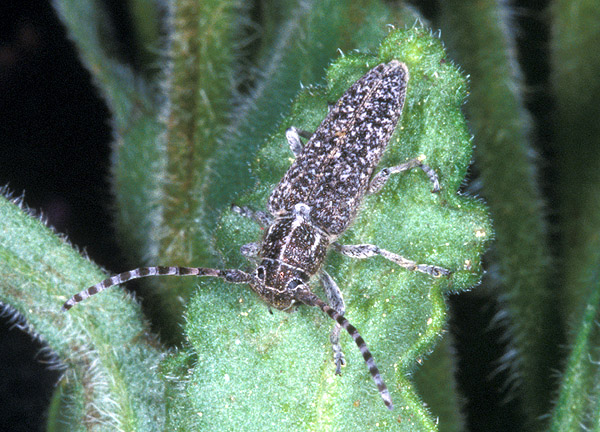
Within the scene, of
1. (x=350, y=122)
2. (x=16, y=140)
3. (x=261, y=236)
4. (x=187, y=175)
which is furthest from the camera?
(x=16, y=140)

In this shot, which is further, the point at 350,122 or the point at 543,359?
the point at 543,359

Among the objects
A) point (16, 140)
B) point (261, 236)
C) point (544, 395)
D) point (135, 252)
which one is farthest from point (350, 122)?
point (16, 140)

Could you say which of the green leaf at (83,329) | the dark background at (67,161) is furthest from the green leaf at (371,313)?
the dark background at (67,161)

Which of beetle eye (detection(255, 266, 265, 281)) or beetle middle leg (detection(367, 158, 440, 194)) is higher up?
beetle middle leg (detection(367, 158, 440, 194))

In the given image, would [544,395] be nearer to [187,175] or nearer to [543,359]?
[543,359]

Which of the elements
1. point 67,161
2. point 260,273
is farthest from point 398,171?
point 67,161

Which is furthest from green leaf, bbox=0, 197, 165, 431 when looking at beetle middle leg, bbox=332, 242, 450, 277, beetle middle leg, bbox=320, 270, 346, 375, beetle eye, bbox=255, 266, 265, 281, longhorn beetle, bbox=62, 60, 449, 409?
beetle middle leg, bbox=332, 242, 450, 277

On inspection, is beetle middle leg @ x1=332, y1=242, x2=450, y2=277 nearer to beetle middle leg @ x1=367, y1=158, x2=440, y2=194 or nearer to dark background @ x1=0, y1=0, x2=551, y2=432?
beetle middle leg @ x1=367, y1=158, x2=440, y2=194
